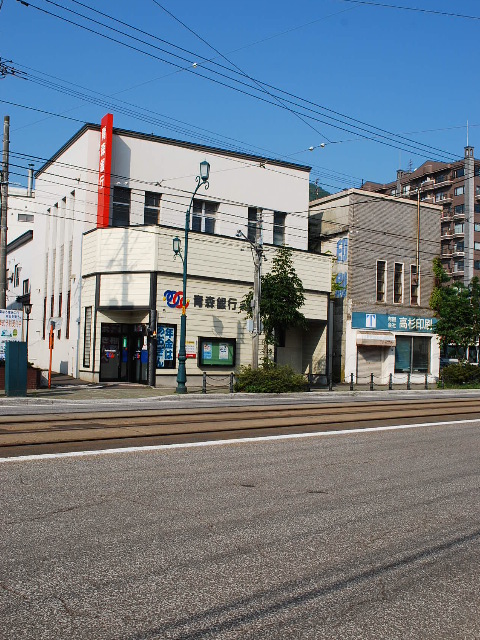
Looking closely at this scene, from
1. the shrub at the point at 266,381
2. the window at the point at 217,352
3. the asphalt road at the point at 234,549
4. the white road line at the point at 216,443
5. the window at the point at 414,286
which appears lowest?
the asphalt road at the point at 234,549

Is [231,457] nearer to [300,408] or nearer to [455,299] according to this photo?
[300,408]

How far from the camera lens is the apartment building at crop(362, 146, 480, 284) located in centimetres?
8650

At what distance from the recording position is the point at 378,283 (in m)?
38.6

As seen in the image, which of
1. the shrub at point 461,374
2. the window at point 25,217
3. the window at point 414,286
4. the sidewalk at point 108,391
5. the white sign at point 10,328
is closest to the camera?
the sidewalk at point 108,391

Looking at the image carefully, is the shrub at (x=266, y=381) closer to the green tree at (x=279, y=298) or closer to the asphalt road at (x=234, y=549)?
the green tree at (x=279, y=298)

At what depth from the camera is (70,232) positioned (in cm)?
3444

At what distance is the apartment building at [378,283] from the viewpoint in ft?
122

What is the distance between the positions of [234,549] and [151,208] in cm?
2844

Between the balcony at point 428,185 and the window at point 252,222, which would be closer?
the window at point 252,222

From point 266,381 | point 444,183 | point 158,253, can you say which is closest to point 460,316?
point 266,381

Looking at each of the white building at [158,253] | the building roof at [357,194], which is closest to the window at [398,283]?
the building roof at [357,194]

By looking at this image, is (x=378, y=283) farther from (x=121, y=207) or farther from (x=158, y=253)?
(x=121, y=207)

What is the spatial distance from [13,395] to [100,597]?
1801 cm

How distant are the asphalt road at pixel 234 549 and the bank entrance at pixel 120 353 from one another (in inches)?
837
